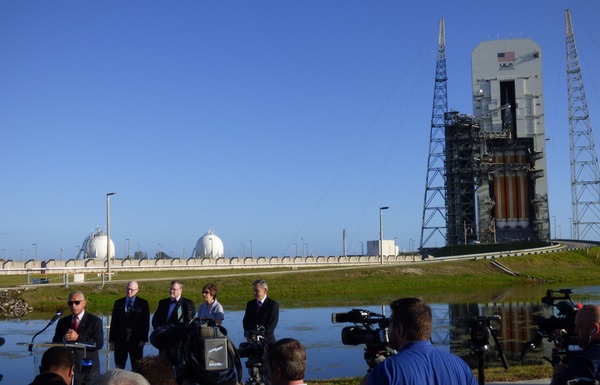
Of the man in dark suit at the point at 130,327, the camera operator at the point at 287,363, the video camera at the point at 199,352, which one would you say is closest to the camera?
the camera operator at the point at 287,363

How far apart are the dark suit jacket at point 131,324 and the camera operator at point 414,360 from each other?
781cm

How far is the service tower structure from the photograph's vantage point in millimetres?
Answer: 76750

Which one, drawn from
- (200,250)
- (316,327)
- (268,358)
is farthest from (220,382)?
(200,250)

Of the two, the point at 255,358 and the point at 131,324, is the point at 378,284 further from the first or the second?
the point at 255,358

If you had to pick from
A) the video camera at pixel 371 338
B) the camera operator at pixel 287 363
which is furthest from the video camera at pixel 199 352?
the video camera at pixel 371 338

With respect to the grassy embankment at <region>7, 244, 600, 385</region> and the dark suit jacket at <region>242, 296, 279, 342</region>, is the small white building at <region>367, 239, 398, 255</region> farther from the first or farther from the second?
the dark suit jacket at <region>242, 296, 279, 342</region>

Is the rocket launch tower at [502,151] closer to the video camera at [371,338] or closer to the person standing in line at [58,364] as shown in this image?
the video camera at [371,338]

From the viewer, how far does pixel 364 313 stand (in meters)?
7.31

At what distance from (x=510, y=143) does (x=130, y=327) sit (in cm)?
7200

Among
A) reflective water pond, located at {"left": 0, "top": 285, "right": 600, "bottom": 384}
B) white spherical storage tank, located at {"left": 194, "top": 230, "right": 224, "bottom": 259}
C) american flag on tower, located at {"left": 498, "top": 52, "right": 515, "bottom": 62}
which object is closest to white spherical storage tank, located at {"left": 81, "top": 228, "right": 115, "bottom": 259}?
white spherical storage tank, located at {"left": 194, "top": 230, "right": 224, "bottom": 259}

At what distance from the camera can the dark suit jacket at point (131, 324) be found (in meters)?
11.9

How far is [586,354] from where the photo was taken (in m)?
5.62

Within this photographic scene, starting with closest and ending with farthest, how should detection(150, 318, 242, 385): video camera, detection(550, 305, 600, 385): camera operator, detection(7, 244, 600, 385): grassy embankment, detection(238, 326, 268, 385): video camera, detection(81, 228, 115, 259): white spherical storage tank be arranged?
detection(550, 305, 600, 385): camera operator, detection(150, 318, 242, 385): video camera, detection(238, 326, 268, 385): video camera, detection(7, 244, 600, 385): grassy embankment, detection(81, 228, 115, 259): white spherical storage tank

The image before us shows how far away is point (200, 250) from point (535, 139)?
141 feet
